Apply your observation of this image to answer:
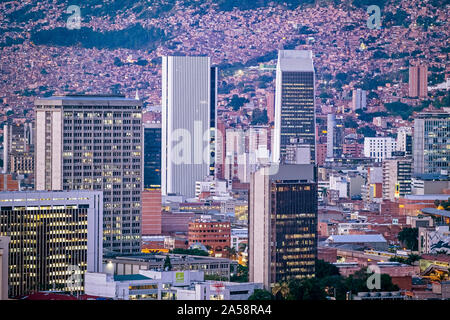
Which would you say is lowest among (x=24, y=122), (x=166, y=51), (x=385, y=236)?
(x=385, y=236)

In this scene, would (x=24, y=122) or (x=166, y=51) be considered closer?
(x=24, y=122)

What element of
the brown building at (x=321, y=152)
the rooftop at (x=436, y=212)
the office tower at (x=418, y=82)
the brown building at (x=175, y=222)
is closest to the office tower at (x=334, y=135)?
the brown building at (x=321, y=152)

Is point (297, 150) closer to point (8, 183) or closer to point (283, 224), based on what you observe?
point (8, 183)

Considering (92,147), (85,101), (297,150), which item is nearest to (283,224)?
(92,147)

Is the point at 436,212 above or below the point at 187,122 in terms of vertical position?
below

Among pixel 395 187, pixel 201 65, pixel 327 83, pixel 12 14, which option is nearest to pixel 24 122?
pixel 12 14

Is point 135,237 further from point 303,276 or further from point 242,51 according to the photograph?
point 242,51
